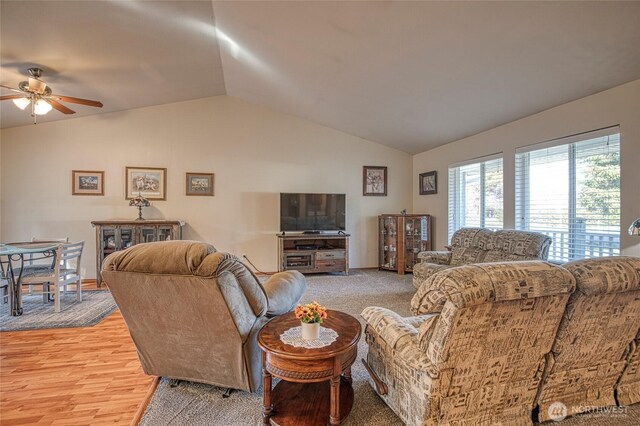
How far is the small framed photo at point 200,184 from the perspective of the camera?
17.8 feet

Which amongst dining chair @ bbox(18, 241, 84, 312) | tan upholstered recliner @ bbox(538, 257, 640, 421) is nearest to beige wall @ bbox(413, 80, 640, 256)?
tan upholstered recliner @ bbox(538, 257, 640, 421)

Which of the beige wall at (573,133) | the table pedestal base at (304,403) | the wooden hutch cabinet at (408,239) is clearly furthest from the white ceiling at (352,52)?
the table pedestal base at (304,403)

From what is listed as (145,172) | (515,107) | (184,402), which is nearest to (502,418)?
(184,402)

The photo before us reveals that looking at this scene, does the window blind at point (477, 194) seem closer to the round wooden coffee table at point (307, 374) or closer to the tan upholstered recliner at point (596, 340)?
the tan upholstered recliner at point (596, 340)

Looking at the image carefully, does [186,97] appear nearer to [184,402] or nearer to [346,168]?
[346,168]

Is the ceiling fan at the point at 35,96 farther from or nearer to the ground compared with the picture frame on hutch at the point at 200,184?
farther from the ground

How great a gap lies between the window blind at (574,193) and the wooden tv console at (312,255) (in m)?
2.78

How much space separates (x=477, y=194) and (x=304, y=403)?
4167mm

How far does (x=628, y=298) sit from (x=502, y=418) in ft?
2.96

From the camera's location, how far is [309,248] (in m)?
5.54

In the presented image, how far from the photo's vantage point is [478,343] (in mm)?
1392

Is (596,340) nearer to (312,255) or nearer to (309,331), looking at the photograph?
(309,331)

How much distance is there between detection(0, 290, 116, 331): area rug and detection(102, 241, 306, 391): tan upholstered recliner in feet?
6.29

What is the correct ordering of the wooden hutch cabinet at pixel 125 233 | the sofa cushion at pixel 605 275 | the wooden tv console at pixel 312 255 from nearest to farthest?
the sofa cushion at pixel 605 275 → the wooden hutch cabinet at pixel 125 233 → the wooden tv console at pixel 312 255
